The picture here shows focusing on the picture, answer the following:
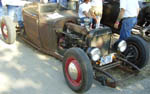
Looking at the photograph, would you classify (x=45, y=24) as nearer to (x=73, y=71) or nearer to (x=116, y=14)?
(x=73, y=71)

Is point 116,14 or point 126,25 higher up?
point 116,14

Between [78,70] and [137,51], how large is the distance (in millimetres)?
1432

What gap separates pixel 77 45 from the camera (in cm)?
A: 395

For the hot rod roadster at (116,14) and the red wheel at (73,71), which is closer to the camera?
the red wheel at (73,71)

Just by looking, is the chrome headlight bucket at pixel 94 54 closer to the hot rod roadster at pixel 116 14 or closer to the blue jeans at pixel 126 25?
the blue jeans at pixel 126 25

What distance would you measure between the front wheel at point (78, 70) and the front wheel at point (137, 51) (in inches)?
48.8

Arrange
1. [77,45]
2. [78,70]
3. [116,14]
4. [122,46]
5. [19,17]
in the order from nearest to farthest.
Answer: [78,70] → [122,46] → [77,45] → [19,17] → [116,14]

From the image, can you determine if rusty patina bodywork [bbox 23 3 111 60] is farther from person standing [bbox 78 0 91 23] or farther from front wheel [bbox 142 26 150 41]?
front wheel [bbox 142 26 150 41]

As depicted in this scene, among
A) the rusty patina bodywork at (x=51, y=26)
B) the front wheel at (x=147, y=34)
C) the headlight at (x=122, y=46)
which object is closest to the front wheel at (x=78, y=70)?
the rusty patina bodywork at (x=51, y=26)

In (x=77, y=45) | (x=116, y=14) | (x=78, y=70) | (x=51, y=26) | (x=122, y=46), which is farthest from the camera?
(x=116, y=14)

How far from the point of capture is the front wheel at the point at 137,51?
3777 millimetres

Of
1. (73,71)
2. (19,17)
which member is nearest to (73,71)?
(73,71)

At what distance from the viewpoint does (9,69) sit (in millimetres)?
4047

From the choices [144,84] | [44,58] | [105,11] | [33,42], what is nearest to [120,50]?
[144,84]
